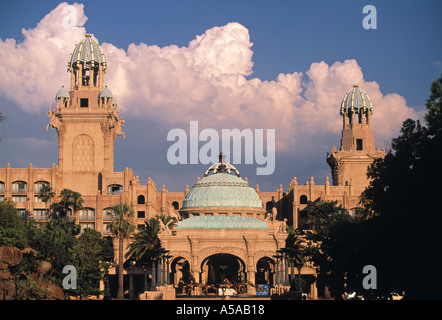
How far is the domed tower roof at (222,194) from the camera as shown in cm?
10350

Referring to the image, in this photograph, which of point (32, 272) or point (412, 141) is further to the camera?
point (32, 272)

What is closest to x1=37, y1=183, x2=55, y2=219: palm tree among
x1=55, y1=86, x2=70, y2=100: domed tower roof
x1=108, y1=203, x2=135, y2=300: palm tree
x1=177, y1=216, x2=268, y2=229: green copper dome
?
x1=55, y1=86, x2=70, y2=100: domed tower roof

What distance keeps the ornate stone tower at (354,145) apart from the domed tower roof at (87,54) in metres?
42.3

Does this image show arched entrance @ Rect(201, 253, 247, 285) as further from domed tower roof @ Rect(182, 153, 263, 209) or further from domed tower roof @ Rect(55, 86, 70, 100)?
domed tower roof @ Rect(55, 86, 70, 100)

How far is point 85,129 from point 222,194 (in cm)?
4641

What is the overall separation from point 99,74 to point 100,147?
Result: 13401 mm

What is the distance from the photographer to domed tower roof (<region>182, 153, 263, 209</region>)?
10350cm

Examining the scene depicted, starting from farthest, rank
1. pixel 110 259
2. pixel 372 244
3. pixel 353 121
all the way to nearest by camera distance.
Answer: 1. pixel 353 121
2. pixel 110 259
3. pixel 372 244

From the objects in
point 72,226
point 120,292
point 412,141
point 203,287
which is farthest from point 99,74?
point 412,141

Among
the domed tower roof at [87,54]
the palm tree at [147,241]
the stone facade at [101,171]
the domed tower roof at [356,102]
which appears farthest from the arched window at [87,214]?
the domed tower roof at [356,102]

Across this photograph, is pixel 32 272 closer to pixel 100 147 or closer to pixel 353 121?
pixel 100 147

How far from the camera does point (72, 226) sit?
122 metres

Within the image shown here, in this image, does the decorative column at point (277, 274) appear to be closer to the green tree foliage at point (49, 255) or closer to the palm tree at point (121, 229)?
the palm tree at point (121, 229)

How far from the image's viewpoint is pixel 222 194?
103938 mm
